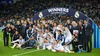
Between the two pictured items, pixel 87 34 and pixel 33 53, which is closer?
pixel 87 34

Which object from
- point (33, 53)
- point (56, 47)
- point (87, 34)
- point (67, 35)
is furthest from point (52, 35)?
point (87, 34)

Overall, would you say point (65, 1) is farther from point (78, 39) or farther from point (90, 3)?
point (78, 39)

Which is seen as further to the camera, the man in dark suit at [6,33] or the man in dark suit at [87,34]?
the man in dark suit at [6,33]

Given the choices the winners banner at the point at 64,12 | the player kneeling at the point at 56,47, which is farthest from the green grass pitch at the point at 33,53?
the winners banner at the point at 64,12

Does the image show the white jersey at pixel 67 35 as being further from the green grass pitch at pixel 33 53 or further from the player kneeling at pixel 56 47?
the green grass pitch at pixel 33 53

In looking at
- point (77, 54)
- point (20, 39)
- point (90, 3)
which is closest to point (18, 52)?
point (20, 39)

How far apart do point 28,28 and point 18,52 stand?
2020mm

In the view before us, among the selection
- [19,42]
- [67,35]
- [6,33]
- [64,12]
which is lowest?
[19,42]

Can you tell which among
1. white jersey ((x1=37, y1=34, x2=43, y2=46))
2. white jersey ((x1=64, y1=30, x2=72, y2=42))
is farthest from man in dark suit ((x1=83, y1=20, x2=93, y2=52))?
white jersey ((x1=37, y1=34, x2=43, y2=46))

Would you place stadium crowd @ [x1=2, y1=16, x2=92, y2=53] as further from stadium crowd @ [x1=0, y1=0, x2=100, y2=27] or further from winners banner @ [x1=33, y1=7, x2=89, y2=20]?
stadium crowd @ [x1=0, y1=0, x2=100, y2=27]

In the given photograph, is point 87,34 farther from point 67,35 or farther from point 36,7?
point 36,7

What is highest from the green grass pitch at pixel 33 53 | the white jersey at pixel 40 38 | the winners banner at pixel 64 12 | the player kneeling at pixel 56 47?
the winners banner at pixel 64 12

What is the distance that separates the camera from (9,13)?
45.7 meters

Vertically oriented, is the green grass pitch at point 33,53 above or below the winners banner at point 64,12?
below
